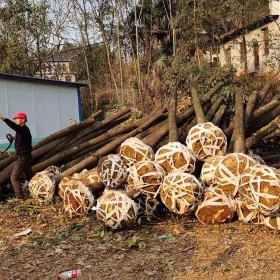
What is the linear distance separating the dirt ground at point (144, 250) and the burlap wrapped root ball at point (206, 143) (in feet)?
3.07

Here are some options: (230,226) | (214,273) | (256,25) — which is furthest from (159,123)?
(256,25)

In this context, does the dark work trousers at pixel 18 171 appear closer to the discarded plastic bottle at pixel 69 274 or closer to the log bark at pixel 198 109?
the log bark at pixel 198 109

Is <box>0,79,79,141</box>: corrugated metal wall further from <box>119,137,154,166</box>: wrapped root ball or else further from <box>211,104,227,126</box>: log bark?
<box>119,137,154,166</box>: wrapped root ball

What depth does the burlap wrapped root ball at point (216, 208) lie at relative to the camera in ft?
17.3

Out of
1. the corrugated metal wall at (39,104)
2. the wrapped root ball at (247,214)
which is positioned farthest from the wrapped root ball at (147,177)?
the corrugated metal wall at (39,104)

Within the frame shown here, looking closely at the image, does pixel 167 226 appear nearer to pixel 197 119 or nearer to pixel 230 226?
pixel 230 226

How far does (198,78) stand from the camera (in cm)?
1252

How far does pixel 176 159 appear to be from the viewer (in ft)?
18.8

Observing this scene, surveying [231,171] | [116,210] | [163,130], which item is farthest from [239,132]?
[116,210]

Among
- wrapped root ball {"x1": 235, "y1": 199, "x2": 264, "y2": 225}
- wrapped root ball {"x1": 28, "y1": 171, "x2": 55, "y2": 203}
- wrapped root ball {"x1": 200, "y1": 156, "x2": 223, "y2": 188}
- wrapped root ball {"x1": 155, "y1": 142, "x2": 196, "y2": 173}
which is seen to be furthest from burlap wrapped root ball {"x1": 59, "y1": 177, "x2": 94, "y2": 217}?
wrapped root ball {"x1": 235, "y1": 199, "x2": 264, "y2": 225}

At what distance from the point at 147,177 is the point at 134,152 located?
67cm

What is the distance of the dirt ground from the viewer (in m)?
4.16

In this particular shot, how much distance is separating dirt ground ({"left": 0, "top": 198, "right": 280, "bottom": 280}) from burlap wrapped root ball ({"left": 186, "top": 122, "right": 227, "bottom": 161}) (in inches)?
36.8

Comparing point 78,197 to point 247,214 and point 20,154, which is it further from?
point 247,214
